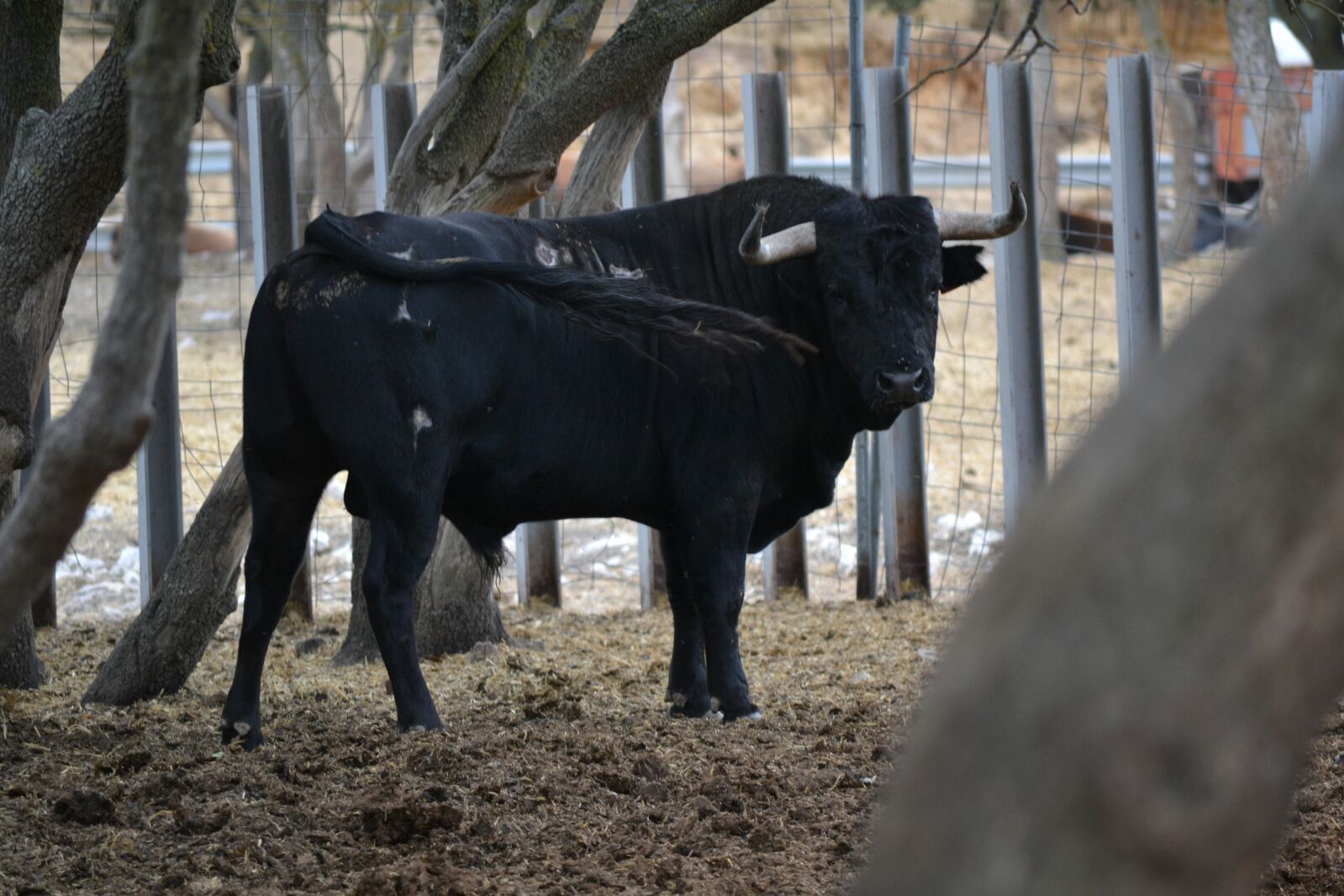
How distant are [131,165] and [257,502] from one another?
2799mm

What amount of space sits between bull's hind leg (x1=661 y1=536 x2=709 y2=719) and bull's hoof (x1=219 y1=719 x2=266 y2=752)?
140 centimetres

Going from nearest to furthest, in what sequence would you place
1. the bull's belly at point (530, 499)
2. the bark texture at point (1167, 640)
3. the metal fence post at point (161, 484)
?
the bark texture at point (1167, 640), the bull's belly at point (530, 499), the metal fence post at point (161, 484)

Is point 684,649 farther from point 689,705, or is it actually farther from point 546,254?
point 546,254

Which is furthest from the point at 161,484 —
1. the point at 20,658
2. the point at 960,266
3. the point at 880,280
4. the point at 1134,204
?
the point at 1134,204

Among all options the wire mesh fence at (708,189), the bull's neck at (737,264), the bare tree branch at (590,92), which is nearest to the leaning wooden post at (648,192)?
the wire mesh fence at (708,189)

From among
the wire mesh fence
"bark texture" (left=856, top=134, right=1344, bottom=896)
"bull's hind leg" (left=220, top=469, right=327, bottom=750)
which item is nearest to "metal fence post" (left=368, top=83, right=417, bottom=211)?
the wire mesh fence

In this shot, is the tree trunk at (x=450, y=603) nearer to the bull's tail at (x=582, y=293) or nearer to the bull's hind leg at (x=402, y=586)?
the bull's hind leg at (x=402, y=586)

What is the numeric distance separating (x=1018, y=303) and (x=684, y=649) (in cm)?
305

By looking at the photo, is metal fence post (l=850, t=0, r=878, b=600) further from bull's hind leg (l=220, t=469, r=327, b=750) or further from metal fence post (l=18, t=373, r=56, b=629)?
metal fence post (l=18, t=373, r=56, b=629)

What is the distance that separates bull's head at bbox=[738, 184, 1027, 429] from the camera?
472 cm

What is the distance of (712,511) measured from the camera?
4.76 meters

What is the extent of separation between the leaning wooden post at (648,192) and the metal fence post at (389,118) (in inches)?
43.1

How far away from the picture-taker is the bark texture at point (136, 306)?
5.50 ft

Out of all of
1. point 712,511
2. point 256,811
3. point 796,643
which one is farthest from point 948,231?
point 256,811
